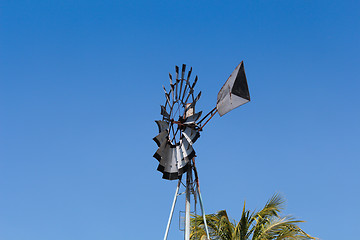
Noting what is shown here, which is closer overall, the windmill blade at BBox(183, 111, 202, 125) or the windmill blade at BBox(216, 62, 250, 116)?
the windmill blade at BBox(216, 62, 250, 116)

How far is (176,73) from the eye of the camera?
46.1ft

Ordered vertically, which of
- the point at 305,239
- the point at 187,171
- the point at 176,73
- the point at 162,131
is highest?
the point at 176,73

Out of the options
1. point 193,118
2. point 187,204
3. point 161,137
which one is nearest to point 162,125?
point 161,137

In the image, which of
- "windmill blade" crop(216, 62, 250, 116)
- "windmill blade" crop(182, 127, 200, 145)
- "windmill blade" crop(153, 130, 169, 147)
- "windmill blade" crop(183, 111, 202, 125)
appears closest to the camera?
"windmill blade" crop(216, 62, 250, 116)

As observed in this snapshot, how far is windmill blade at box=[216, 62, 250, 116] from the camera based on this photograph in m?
12.7

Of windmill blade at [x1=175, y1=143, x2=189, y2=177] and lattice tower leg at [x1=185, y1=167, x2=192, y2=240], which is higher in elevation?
windmill blade at [x1=175, y1=143, x2=189, y2=177]

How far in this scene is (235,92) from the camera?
42.0ft

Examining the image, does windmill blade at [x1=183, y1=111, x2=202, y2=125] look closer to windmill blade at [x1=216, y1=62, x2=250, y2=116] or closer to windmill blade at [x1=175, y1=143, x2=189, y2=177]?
windmill blade at [x1=216, y1=62, x2=250, y2=116]

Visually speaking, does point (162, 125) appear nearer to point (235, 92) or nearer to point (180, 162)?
point (180, 162)

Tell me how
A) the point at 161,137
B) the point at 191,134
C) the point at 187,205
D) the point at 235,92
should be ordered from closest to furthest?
1. the point at 235,92
2. the point at 187,205
3. the point at 191,134
4. the point at 161,137

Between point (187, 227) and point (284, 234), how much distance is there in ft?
7.14

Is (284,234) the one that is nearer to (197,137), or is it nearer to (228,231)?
(228,231)

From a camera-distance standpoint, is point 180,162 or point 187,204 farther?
point 180,162

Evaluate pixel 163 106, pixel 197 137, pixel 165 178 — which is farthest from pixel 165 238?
pixel 163 106
